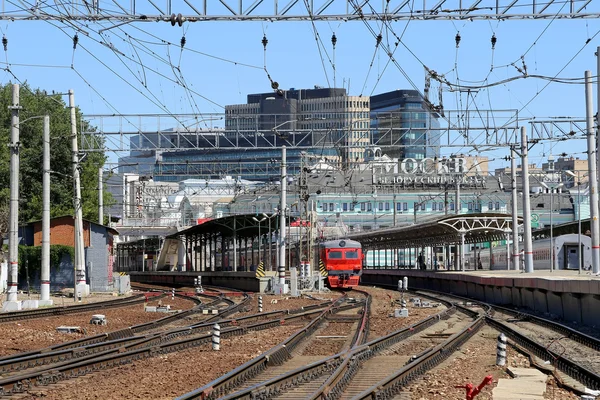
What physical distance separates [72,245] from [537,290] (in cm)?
2393

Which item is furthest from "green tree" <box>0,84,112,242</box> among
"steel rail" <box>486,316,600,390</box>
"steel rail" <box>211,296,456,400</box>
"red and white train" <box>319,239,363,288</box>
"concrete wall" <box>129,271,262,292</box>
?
"steel rail" <box>211,296,456,400</box>

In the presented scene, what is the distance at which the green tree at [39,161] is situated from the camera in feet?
222

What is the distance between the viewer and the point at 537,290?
34906 millimetres

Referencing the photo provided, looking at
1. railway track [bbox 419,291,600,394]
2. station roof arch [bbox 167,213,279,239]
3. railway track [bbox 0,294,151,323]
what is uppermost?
station roof arch [bbox 167,213,279,239]

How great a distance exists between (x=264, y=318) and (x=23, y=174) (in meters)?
42.5

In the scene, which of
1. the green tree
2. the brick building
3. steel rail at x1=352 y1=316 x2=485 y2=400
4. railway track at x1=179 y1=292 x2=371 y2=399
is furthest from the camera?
the green tree

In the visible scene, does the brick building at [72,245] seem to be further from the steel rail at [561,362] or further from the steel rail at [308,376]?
the steel rail at [308,376]

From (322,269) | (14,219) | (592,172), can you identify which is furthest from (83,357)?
(322,269)

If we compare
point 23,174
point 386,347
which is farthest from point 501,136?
point 23,174

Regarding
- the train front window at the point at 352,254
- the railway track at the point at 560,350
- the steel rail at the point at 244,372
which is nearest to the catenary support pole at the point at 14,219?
the steel rail at the point at 244,372

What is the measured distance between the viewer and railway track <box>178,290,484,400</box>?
13207mm

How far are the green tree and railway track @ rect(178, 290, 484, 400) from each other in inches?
1861

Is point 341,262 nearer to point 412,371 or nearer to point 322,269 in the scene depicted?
point 322,269

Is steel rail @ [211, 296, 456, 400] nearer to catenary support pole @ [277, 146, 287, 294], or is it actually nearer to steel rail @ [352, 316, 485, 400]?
steel rail @ [352, 316, 485, 400]
